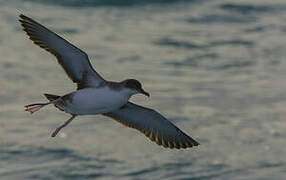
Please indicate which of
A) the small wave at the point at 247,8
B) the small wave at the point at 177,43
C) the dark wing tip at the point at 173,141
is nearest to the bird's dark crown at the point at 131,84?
the dark wing tip at the point at 173,141

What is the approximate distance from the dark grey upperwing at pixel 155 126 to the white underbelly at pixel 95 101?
145 centimetres

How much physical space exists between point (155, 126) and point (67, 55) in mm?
2196

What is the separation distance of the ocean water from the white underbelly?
46.0 ft

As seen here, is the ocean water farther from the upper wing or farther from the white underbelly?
the white underbelly

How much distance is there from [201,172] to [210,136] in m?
3.04

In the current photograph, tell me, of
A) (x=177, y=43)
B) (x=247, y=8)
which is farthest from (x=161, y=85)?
(x=247, y=8)

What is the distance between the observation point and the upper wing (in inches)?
533

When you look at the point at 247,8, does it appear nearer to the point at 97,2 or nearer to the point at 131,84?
the point at 97,2

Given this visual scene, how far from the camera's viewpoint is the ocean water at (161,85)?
95.7 ft

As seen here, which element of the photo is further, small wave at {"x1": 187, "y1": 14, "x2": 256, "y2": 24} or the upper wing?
small wave at {"x1": 187, "y1": 14, "x2": 256, "y2": 24}

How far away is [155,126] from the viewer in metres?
15.1

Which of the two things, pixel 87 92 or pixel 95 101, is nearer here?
pixel 95 101

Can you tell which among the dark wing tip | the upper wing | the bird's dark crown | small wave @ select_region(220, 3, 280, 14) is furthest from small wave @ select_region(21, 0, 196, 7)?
the bird's dark crown

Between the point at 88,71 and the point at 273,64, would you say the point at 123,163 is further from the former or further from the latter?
the point at 88,71
